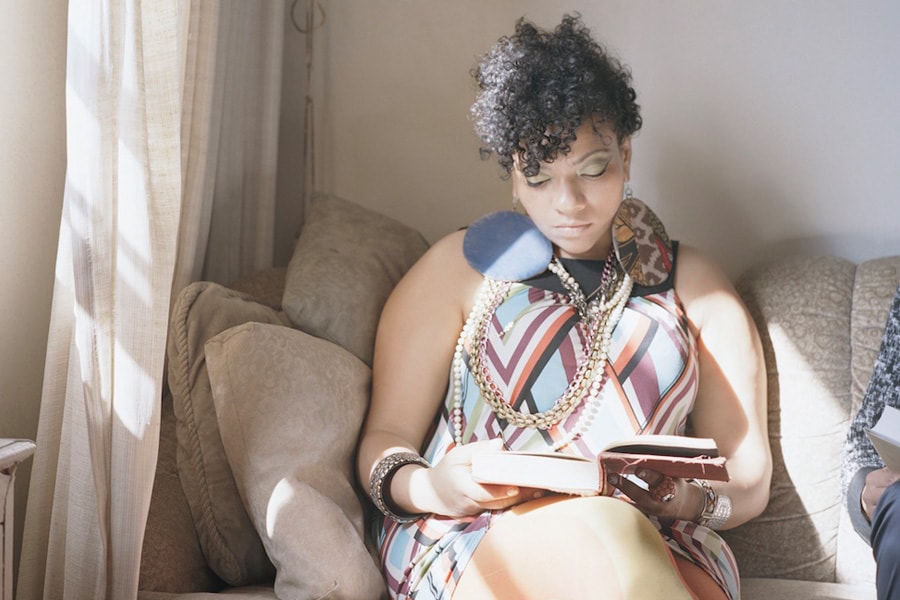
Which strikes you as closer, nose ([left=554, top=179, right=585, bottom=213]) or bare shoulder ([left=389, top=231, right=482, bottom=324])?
nose ([left=554, top=179, right=585, bottom=213])

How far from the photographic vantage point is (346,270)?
2016 millimetres

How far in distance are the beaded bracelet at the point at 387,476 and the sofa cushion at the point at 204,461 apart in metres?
0.23

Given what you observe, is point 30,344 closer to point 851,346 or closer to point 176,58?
point 176,58

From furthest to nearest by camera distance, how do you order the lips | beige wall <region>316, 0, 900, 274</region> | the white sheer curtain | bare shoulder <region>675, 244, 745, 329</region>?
beige wall <region>316, 0, 900, 274</region>
bare shoulder <region>675, 244, 745, 329</region>
the lips
the white sheer curtain

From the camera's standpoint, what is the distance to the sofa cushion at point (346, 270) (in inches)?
76.9

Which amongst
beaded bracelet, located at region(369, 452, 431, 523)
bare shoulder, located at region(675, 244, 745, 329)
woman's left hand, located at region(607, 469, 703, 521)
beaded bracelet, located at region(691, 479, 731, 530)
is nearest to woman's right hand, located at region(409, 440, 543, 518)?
beaded bracelet, located at region(369, 452, 431, 523)

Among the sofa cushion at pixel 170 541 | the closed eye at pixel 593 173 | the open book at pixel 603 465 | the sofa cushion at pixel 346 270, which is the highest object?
the closed eye at pixel 593 173

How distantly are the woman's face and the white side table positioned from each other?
94cm

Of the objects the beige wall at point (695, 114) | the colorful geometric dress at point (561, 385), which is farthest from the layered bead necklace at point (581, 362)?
the beige wall at point (695, 114)

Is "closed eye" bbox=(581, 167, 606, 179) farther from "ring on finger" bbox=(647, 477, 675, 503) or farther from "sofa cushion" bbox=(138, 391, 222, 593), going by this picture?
"sofa cushion" bbox=(138, 391, 222, 593)

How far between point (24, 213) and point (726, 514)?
127 centimetres

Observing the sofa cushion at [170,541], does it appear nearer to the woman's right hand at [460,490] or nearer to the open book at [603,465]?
the woman's right hand at [460,490]

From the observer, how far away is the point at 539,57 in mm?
1773

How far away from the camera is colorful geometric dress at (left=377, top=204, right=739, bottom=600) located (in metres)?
1.72
